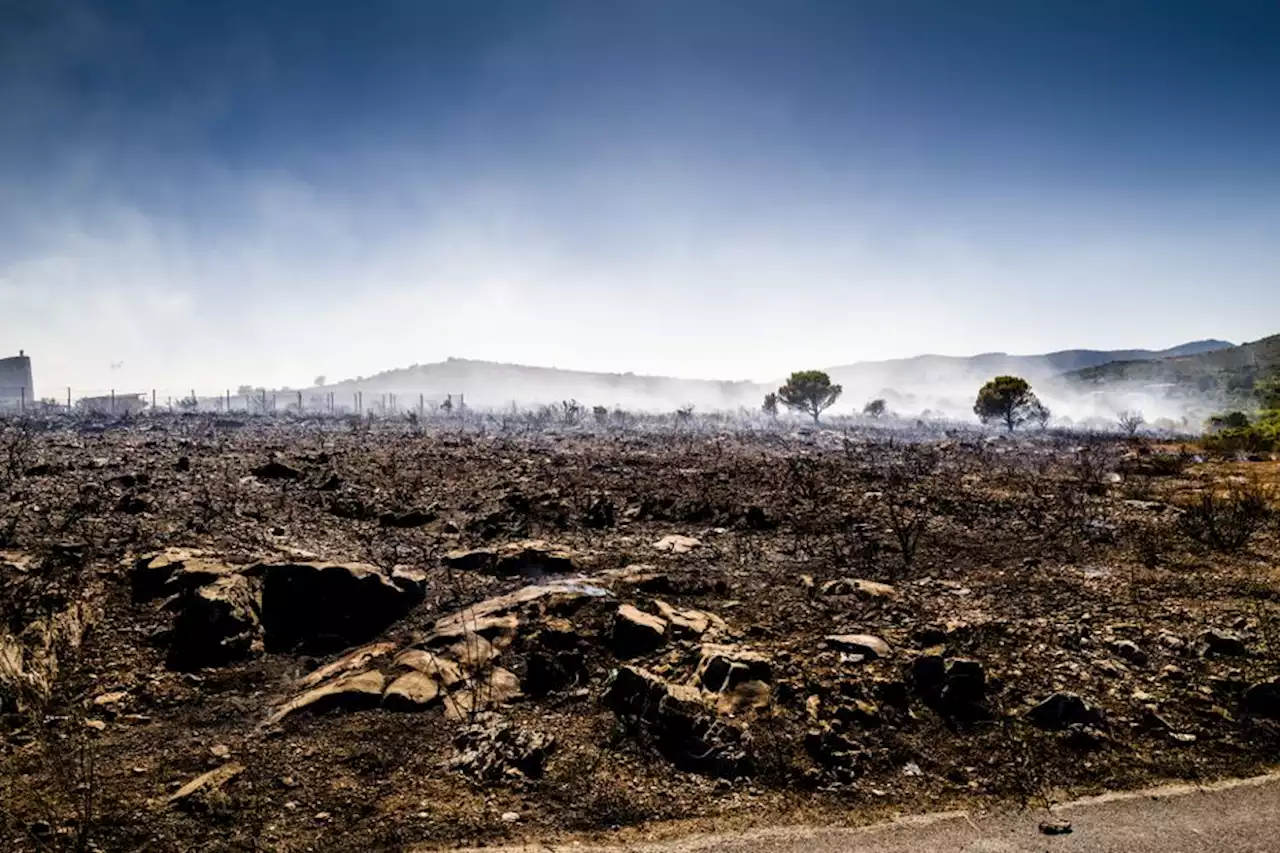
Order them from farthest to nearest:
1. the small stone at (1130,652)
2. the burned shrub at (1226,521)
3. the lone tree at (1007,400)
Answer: the lone tree at (1007,400), the burned shrub at (1226,521), the small stone at (1130,652)

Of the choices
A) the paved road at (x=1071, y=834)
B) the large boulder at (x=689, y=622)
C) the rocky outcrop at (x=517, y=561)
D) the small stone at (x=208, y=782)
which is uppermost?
the rocky outcrop at (x=517, y=561)

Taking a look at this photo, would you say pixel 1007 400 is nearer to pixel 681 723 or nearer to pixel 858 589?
pixel 858 589

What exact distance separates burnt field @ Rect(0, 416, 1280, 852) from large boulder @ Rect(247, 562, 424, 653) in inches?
1.3

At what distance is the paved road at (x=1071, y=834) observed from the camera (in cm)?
414

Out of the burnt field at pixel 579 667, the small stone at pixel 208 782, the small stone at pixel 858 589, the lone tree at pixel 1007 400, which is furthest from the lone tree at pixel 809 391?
the small stone at pixel 208 782

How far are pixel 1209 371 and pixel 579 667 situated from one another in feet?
365

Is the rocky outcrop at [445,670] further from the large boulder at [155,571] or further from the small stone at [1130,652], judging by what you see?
the small stone at [1130,652]

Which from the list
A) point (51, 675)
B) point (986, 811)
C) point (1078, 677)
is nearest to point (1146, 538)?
point (1078, 677)

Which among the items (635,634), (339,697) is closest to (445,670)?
(339,697)

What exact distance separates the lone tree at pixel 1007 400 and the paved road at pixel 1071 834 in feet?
166

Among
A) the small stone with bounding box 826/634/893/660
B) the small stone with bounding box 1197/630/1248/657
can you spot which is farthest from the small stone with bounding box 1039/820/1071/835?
the small stone with bounding box 1197/630/1248/657

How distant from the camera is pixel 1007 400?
5050 cm

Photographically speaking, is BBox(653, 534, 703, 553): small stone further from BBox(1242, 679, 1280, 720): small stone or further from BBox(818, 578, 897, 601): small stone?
BBox(1242, 679, 1280, 720): small stone

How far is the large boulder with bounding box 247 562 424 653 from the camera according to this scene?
23.6 ft
